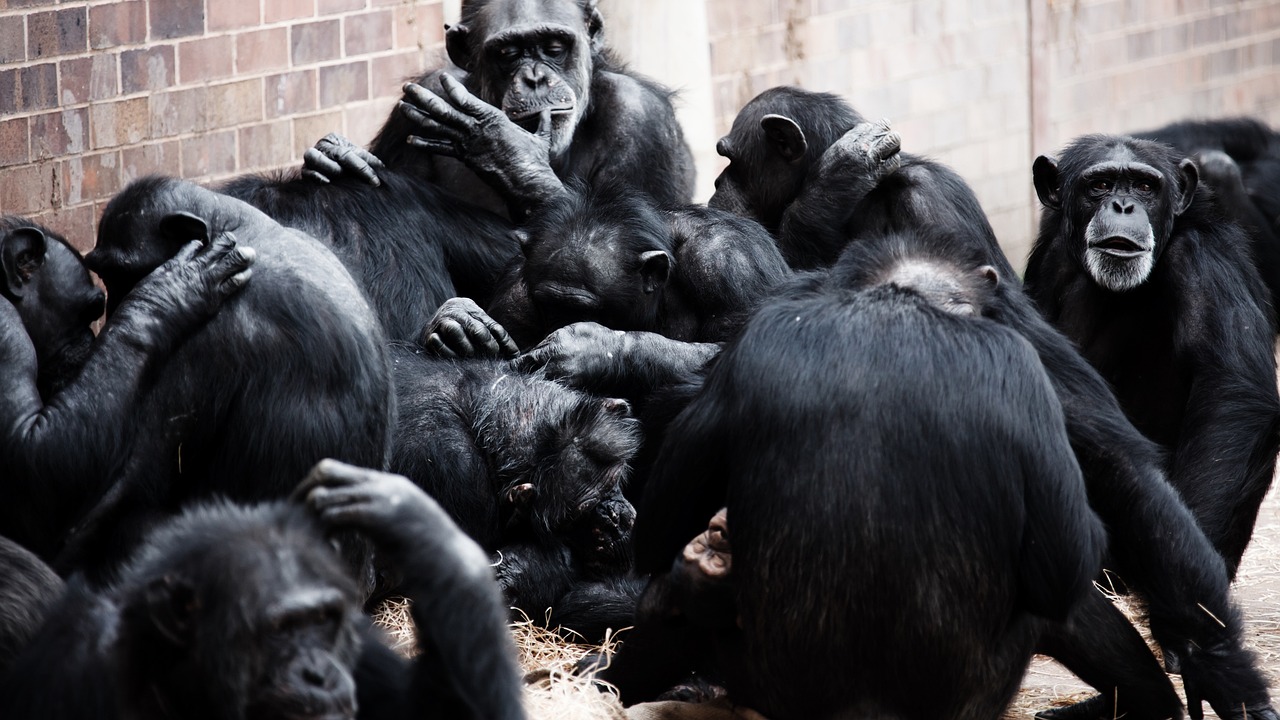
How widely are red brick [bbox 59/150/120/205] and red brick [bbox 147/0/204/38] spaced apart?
0.66 meters

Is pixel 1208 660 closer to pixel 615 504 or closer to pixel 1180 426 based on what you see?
pixel 1180 426

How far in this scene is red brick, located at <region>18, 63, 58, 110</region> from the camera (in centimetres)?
764

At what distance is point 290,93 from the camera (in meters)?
8.87

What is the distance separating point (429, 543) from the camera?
3395 millimetres

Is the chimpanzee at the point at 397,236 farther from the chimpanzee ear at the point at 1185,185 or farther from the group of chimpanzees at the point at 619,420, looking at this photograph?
the chimpanzee ear at the point at 1185,185

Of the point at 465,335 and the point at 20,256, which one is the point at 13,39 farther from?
the point at 20,256

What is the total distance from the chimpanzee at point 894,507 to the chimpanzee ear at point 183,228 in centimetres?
161

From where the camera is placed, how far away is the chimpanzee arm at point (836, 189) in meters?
6.50

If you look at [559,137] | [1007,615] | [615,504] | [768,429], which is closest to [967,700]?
[1007,615]

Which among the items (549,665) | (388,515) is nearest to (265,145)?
(549,665)

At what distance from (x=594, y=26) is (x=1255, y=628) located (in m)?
3.72

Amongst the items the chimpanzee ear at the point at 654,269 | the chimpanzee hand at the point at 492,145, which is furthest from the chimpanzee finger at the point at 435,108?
the chimpanzee ear at the point at 654,269

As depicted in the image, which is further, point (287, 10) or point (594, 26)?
point (287, 10)

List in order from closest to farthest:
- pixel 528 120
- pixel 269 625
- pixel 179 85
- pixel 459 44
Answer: pixel 269 625, pixel 528 120, pixel 459 44, pixel 179 85
